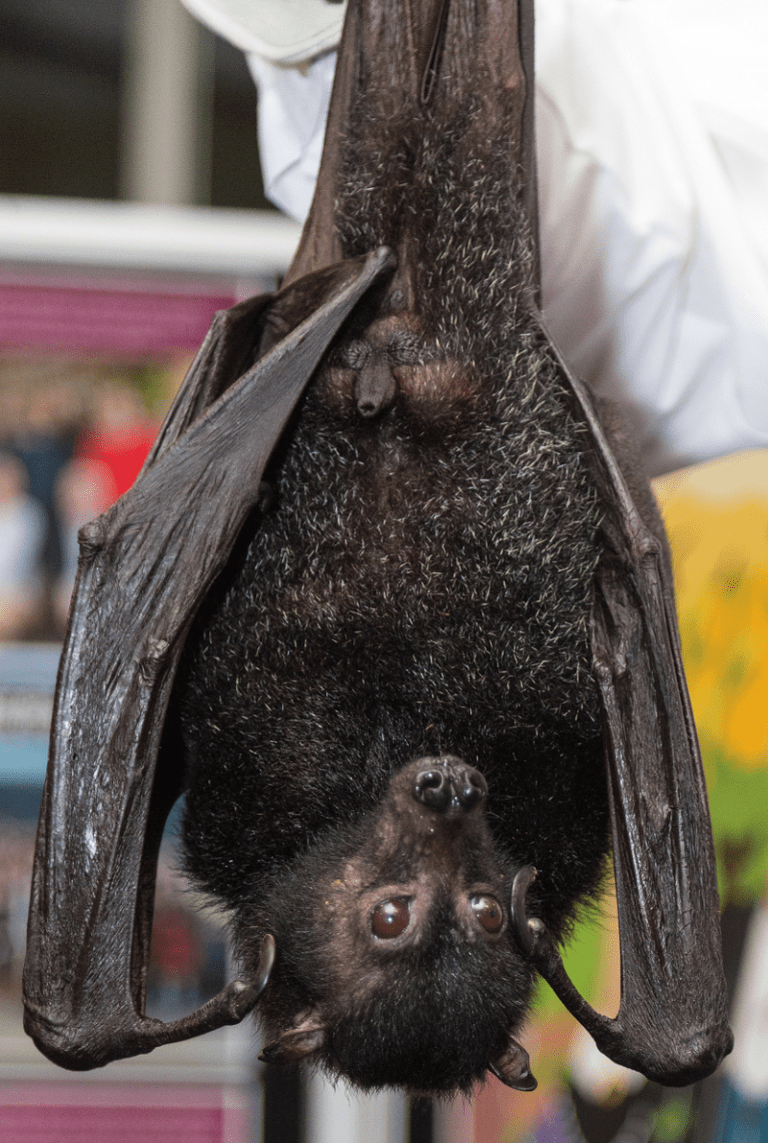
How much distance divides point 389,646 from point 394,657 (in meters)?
0.01

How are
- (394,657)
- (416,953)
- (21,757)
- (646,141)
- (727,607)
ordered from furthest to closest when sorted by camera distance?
1. (727,607)
2. (21,757)
3. (646,141)
4. (394,657)
5. (416,953)

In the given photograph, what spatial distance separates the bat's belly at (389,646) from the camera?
1213 millimetres

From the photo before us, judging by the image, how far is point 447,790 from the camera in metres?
1.03

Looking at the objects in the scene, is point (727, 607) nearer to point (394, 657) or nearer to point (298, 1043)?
point (394, 657)

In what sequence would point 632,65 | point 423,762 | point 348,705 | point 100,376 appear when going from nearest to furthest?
1. point 423,762
2. point 348,705
3. point 632,65
4. point 100,376

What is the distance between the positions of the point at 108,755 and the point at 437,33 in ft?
3.27

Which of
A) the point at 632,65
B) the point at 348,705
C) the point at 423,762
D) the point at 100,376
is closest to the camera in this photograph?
the point at 423,762

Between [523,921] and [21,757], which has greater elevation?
[523,921]

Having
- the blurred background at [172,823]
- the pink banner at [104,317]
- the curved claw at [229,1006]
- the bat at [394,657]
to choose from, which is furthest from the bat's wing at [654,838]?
the pink banner at [104,317]

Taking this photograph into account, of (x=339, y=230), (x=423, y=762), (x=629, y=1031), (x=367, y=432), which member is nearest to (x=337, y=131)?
(x=339, y=230)

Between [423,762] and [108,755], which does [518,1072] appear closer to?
[423,762]

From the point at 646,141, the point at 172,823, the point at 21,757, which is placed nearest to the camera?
the point at 646,141

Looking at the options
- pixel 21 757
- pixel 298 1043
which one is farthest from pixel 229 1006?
pixel 21 757

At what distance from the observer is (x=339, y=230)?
51.2 inches
